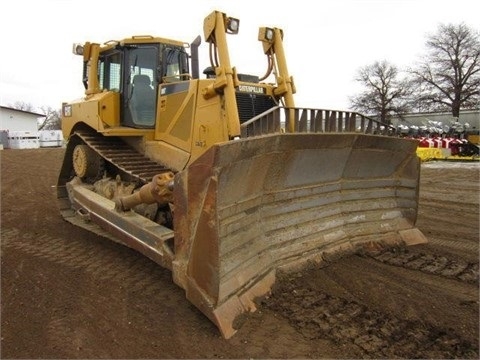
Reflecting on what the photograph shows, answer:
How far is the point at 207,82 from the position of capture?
4422 millimetres

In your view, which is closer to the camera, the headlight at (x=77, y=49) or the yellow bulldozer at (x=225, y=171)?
the yellow bulldozer at (x=225, y=171)

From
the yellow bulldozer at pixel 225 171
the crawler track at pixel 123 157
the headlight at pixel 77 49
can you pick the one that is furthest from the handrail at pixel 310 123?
the headlight at pixel 77 49

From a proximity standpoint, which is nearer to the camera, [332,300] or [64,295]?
[332,300]

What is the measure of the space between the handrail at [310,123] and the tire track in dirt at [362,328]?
1.39 m

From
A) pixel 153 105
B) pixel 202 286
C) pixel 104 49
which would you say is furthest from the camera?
pixel 104 49

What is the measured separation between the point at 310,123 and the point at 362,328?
5.86 ft

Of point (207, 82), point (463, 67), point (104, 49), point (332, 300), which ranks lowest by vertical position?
point (332, 300)

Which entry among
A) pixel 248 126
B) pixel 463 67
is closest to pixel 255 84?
pixel 248 126

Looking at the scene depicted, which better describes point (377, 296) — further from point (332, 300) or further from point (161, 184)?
point (161, 184)

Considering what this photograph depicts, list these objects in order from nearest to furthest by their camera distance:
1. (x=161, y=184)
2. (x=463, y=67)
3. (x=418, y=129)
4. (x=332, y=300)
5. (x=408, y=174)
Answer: (x=332, y=300), (x=161, y=184), (x=408, y=174), (x=418, y=129), (x=463, y=67)

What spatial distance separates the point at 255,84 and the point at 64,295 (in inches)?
111

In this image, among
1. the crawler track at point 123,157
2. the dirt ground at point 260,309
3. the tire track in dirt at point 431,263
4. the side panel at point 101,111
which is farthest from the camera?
the side panel at point 101,111

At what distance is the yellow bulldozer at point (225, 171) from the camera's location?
3270 millimetres

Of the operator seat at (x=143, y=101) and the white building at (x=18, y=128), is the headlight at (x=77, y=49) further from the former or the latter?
the white building at (x=18, y=128)
